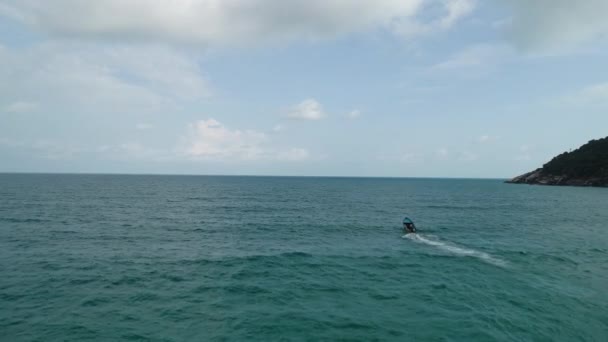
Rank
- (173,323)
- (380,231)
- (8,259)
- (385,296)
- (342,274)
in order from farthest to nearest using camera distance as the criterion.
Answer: (380,231)
(8,259)
(342,274)
(385,296)
(173,323)

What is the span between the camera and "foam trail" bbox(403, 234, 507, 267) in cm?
3703

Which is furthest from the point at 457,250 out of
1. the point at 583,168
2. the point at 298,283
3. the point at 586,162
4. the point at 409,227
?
the point at 586,162

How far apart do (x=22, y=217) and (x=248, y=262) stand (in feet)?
181

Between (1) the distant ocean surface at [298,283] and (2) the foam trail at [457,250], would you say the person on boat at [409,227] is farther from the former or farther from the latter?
(1) the distant ocean surface at [298,283]

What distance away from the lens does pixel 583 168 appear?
17250 cm

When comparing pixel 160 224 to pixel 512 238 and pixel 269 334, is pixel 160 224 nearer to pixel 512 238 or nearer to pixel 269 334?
pixel 269 334

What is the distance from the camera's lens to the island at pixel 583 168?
163 m

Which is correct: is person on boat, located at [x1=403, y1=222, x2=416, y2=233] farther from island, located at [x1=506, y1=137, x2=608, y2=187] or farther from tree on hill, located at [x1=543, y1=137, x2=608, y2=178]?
tree on hill, located at [x1=543, y1=137, x2=608, y2=178]

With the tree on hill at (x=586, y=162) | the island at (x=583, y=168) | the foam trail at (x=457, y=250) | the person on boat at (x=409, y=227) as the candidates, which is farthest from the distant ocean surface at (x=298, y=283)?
the tree on hill at (x=586, y=162)

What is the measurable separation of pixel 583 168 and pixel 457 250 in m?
188

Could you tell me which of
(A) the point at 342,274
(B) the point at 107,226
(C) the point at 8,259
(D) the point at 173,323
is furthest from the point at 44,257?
(A) the point at 342,274

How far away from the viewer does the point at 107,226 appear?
185 ft

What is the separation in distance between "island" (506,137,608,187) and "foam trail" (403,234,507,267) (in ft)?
558

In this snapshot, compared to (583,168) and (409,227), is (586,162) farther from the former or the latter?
(409,227)
